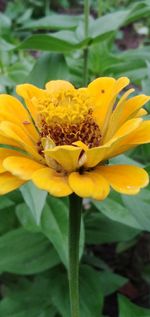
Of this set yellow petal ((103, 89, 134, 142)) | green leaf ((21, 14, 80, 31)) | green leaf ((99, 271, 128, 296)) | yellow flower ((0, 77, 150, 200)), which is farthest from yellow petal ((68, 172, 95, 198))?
green leaf ((21, 14, 80, 31))

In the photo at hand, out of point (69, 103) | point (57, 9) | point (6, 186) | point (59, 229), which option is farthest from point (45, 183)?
point (57, 9)

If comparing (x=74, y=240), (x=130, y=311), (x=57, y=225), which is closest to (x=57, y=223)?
(x=57, y=225)

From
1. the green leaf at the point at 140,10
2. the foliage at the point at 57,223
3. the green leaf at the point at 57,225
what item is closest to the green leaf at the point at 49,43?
the foliage at the point at 57,223

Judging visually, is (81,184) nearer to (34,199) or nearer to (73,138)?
(73,138)

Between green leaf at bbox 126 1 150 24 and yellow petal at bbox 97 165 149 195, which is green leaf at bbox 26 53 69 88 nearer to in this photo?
green leaf at bbox 126 1 150 24

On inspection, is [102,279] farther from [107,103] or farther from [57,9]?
[57,9]
